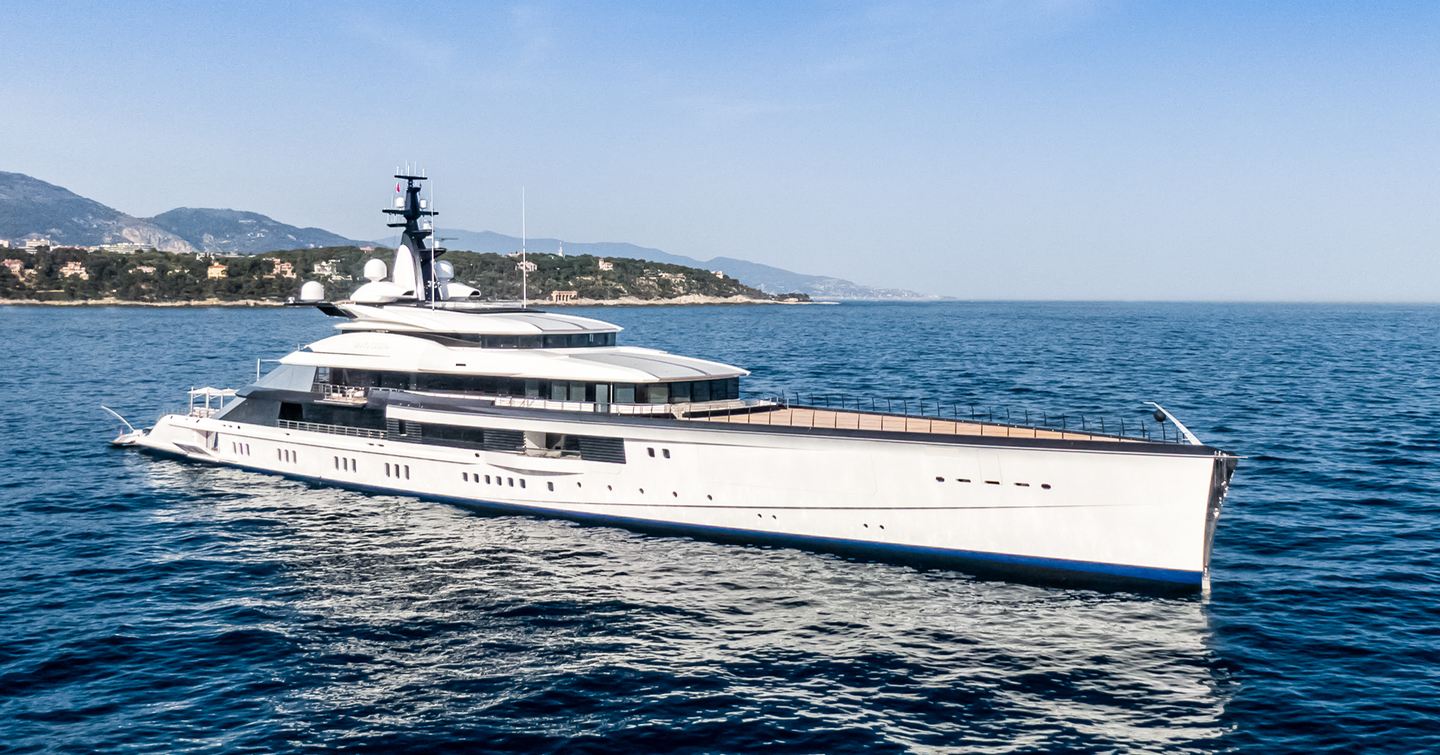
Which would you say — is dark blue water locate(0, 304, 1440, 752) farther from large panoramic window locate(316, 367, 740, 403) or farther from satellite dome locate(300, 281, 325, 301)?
satellite dome locate(300, 281, 325, 301)

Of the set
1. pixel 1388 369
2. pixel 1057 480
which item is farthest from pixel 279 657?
pixel 1388 369

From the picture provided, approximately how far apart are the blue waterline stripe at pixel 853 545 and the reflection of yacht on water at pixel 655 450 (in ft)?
0.17

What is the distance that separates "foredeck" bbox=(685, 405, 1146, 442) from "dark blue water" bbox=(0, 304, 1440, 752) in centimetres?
425

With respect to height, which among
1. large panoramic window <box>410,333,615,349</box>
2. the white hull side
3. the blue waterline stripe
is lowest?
the blue waterline stripe

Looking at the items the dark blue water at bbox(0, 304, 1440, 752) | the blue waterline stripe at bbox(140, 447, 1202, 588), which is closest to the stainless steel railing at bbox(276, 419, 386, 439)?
the blue waterline stripe at bbox(140, 447, 1202, 588)

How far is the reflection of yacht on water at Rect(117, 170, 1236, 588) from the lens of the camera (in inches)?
953

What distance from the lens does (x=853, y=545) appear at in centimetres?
2673

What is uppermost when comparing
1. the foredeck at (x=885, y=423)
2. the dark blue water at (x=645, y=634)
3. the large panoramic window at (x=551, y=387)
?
the large panoramic window at (x=551, y=387)

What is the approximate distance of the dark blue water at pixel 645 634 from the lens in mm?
16656

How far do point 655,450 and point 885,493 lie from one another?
7.19m

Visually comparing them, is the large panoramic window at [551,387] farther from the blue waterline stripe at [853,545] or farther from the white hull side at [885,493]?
the blue waterline stripe at [853,545]

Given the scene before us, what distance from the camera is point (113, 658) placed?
19.7 meters

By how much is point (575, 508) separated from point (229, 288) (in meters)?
192

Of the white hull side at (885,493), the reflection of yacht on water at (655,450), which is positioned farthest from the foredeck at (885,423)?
the white hull side at (885,493)
